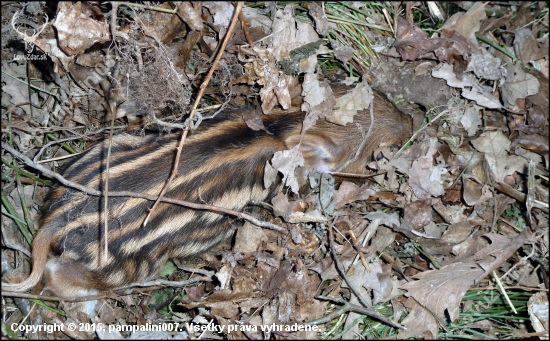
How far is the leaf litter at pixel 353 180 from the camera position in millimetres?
4016

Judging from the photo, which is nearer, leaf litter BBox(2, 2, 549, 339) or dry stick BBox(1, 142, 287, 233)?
dry stick BBox(1, 142, 287, 233)

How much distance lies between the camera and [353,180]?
14.5 ft

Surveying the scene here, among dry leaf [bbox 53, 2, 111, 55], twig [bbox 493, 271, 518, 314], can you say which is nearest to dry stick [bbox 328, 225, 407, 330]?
twig [bbox 493, 271, 518, 314]

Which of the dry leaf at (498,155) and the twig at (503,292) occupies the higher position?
the dry leaf at (498,155)

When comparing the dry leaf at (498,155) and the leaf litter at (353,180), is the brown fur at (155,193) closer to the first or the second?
the leaf litter at (353,180)

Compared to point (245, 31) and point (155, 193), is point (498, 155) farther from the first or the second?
point (155, 193)

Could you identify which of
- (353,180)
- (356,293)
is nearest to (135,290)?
(356,293)

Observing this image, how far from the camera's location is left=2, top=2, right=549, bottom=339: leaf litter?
4016 millimetres

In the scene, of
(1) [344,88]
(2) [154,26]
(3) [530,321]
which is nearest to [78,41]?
(2) [154,26]

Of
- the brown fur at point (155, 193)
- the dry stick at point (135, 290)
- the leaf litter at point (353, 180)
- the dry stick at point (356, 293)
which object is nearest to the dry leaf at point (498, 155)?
the leaf litter at point (353, 180)

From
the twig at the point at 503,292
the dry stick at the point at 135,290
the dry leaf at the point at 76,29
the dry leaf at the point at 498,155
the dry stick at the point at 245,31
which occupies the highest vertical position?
the dry leaf at the point at 76,29

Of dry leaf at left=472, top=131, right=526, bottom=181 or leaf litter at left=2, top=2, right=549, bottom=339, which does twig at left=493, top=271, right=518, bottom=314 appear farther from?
dry leaf at left=472, top=131, right=526, bottom=181

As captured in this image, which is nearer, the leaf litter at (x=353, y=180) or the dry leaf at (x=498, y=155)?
the leaf litter at (x=353, y=180)

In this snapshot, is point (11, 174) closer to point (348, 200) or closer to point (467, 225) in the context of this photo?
point (348, 200)
